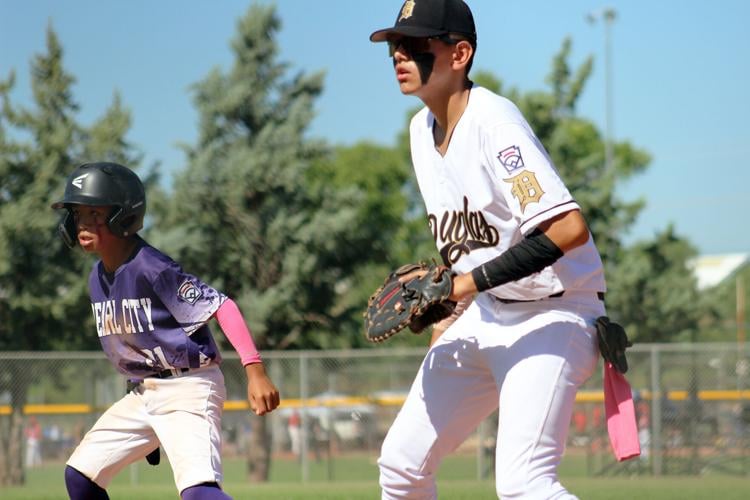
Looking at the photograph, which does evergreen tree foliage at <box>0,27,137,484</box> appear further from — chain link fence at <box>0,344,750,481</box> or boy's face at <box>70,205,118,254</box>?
boy's face at <box>70,205,118,254</box>

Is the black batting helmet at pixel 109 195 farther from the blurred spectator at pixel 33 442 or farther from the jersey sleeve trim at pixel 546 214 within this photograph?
the blurred spectator at pixel 33 442

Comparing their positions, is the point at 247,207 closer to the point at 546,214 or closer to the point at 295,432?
the point at 295,432

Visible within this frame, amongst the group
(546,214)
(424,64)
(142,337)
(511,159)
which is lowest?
(142,337)

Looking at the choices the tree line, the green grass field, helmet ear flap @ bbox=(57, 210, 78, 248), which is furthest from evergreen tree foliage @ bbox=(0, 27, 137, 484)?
helmet ear flap @ bbox=(57, 210, 78, 248)

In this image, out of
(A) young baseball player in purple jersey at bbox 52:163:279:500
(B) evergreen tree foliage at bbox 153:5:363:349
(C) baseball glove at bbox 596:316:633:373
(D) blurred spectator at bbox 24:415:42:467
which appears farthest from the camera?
(B) evergreen tree foliage at bbox 153:5:363:349

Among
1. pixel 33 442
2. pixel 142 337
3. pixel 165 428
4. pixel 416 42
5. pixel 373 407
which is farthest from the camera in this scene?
pixel 373 407

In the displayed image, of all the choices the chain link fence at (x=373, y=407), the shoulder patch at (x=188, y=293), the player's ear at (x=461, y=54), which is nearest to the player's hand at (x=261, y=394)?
the shoulder patch at (x=188, y=293)

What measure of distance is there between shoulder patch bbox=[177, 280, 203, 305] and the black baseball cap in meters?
1.44

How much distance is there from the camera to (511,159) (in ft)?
14.4

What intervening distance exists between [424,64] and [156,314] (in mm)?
1688

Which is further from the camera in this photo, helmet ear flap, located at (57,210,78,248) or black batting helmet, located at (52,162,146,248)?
helmet ear flap, located at (57,210,78,248)

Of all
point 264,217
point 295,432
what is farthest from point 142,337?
point 264,217

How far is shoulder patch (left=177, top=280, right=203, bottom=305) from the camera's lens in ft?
17.9

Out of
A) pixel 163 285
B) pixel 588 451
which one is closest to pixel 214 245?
pixel 588 451
